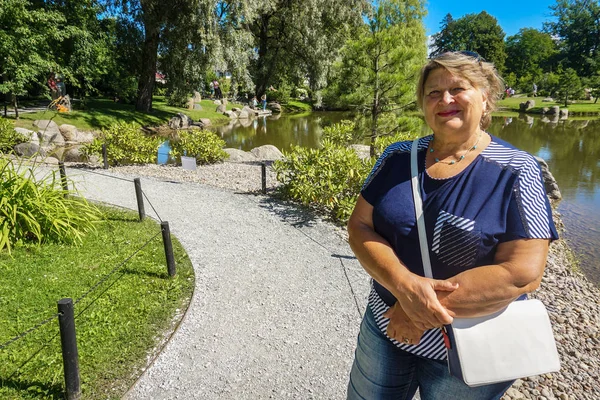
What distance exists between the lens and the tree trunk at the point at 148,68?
1929cm

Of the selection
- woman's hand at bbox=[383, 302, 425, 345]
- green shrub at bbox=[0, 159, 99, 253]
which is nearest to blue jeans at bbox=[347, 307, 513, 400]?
woman's hand at bbox=[383, 302, 425, 345]

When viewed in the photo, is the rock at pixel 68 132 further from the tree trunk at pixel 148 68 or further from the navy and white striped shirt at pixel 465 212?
the navy and white striped shirt at pixel 465 212

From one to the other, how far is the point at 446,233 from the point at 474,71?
0.61 m

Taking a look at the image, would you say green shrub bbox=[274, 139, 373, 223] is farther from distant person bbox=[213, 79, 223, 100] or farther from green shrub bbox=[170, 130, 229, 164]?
distant person bbox=[213, 79, 223, 100]

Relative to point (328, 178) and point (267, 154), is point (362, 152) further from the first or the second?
point (328, 178)

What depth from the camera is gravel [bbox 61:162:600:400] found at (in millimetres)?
2992

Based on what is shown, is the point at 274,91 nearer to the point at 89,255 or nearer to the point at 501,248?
the point at 89,255

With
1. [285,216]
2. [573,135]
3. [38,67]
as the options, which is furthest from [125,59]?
[573,135]

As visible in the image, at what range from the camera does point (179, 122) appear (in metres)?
23.2

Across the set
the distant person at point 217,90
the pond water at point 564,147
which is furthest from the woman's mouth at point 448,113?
the distant person at point 217,90

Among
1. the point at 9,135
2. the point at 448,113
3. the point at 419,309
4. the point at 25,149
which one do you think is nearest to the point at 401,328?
the point at 419,309

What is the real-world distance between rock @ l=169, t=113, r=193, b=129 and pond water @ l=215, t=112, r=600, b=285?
1.84 meters

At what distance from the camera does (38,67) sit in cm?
1591

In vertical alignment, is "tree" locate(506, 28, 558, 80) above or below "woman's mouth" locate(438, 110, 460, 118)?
above
